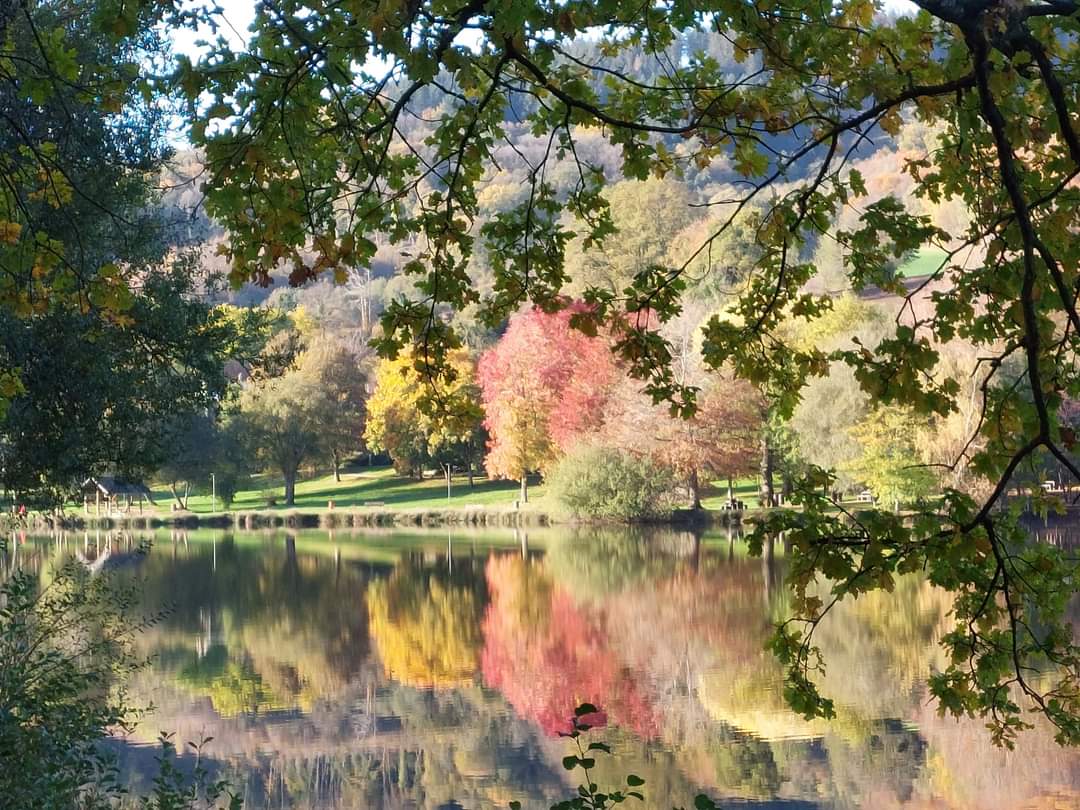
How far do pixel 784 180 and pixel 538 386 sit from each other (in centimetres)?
3845

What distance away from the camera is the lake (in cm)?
1259

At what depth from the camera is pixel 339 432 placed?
5353cm

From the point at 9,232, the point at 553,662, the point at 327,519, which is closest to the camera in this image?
the point at 9,232

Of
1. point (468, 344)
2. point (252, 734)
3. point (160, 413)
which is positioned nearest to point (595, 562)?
point (252, 734)

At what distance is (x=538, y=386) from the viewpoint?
43812 mm

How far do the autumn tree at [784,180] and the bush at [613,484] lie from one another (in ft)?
107

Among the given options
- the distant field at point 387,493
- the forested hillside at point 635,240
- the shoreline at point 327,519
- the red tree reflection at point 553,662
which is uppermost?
the forested hillside at point 635,240

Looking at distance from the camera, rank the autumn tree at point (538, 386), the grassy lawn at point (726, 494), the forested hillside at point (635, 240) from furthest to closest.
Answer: the grassy lawn at point (726, 494)
the autumn tree at point (538, 386)
the forested hillside at point (635, 240)

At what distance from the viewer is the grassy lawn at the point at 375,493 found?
1900 inches

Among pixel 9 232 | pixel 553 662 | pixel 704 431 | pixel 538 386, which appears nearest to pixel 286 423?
pixel 538 386

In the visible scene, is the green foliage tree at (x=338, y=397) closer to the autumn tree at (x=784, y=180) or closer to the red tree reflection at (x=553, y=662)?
the red tree reflection at (x=553, y=662)

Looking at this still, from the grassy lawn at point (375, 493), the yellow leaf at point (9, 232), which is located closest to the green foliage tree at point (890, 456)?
the grassy lawn at point (375, 493)

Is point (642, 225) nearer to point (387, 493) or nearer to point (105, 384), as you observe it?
point (387, 493)

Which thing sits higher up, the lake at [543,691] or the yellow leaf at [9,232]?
the yellow leaf at [9,232]
